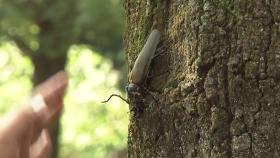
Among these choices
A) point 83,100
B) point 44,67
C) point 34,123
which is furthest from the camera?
point 83,100

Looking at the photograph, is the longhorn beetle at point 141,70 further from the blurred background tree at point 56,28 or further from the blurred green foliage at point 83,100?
the blurred green foliage at point 83,100

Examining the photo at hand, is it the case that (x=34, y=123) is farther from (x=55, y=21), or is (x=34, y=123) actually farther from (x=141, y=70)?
(x=55, y=21)

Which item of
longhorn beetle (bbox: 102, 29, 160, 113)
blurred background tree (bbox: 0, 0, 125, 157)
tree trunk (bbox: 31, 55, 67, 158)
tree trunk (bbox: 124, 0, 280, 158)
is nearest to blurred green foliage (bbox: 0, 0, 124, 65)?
blurred background tree (bbox: 0, 0, 125, 157)

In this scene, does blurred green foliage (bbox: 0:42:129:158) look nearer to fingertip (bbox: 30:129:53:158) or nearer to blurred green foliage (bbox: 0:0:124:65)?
blurred green foliage (bbox: 0:0:124:65)

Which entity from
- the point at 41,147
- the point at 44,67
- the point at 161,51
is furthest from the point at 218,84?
the point at 44,67

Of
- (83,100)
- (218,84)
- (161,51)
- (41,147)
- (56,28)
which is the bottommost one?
(41,147)

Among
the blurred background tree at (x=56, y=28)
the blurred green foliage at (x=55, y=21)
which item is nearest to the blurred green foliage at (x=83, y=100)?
the blurred background tree at (x=56, y=28)

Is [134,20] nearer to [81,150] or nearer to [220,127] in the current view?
[220,127]
